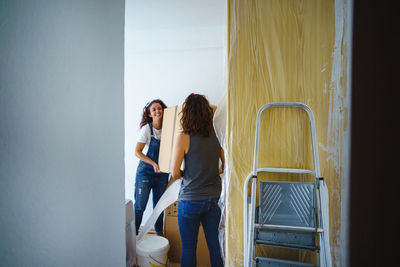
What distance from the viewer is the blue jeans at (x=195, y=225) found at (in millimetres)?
1258

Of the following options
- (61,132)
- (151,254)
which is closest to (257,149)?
(61,132)

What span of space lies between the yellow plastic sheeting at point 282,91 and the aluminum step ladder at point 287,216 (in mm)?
87

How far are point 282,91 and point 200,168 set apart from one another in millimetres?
609

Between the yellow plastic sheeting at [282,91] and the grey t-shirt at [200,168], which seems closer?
the yellow plastic sheeting at [282,91]

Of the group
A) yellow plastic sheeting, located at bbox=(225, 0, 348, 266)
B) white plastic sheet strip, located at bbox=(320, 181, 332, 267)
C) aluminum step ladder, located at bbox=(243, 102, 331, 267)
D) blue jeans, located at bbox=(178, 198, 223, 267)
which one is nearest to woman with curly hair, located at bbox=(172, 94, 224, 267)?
blue jeans, located at bbox=(178, 198, 223, 267)

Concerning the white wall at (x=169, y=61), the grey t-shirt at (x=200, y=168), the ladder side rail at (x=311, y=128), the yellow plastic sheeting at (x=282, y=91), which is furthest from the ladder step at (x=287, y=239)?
the white wall at (x=169, y=61)

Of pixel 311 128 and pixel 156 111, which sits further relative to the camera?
pixel 156 111

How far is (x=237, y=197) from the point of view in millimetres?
1114

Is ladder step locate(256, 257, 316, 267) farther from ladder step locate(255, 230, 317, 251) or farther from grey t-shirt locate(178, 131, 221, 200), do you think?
grey t-shirt locate(178, 131, 221, 200)

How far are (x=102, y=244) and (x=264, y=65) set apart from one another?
103 cm

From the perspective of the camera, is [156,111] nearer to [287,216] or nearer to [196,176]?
[196,176]

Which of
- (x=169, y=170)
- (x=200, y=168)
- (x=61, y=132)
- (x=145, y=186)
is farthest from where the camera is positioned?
(x=145, y=186)

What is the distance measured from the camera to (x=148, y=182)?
6.97ft

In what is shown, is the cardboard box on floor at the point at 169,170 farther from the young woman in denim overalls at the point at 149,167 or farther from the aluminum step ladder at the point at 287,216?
the aluminum step ladder at the point at 287,216
